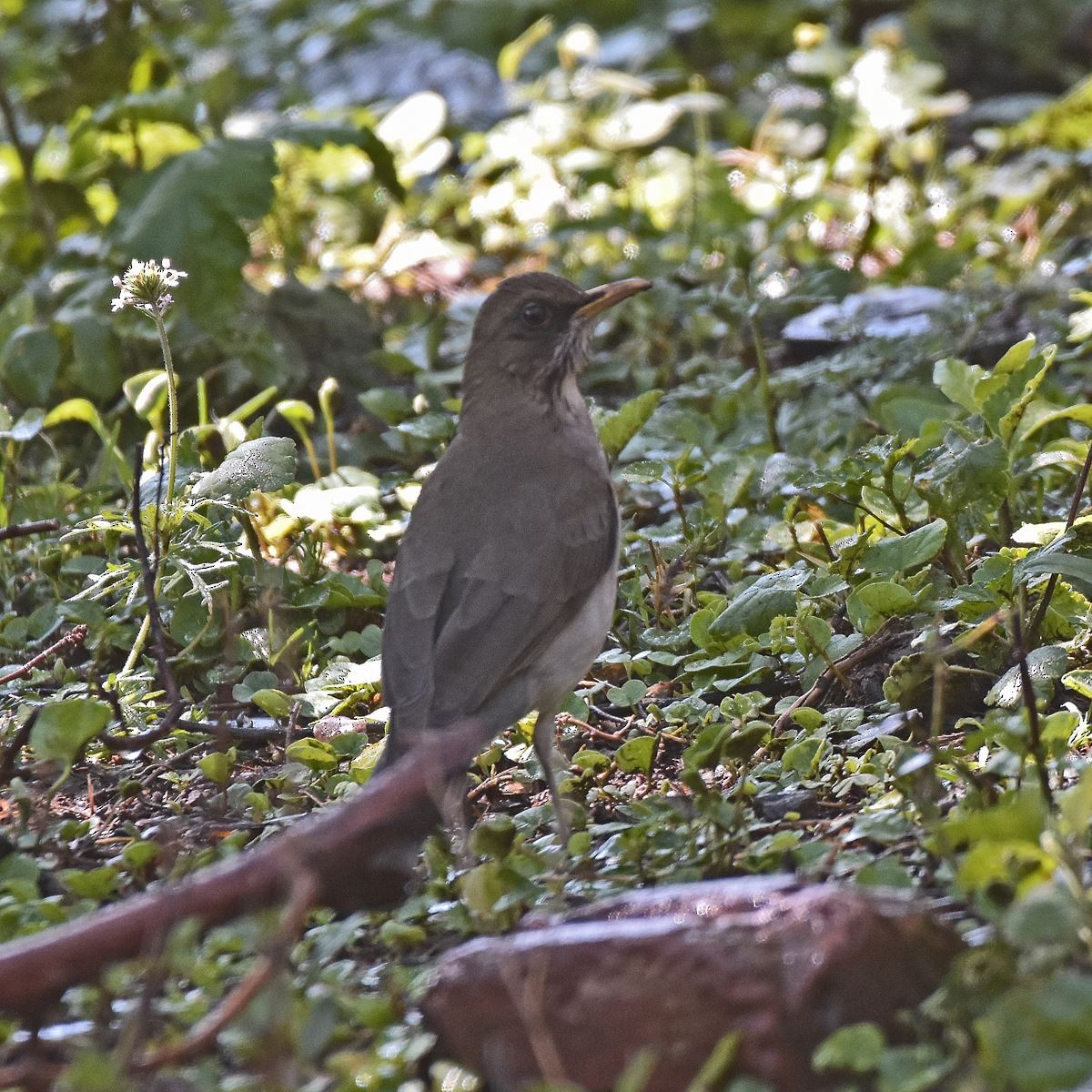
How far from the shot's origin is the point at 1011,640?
15.1ft

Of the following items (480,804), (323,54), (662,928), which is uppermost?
(323,54)

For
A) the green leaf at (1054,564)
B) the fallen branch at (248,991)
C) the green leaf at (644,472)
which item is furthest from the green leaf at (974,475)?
the fallen branch at (248,991)

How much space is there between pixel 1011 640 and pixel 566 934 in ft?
7.11

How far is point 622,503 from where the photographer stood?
6.37 meters

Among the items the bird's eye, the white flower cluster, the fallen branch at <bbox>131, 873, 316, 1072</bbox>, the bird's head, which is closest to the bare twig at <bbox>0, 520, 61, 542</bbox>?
the white flower cluster

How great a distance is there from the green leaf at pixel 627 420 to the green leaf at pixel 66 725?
2.10 metres

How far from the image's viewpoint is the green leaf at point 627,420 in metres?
5.42

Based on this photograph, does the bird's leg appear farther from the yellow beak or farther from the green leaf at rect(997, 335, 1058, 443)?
the green leaf at rect(997, 335, 1058, 443)

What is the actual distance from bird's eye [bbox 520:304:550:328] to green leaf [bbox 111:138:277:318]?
174 centimetres

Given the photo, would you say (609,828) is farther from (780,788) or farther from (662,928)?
(662,928)

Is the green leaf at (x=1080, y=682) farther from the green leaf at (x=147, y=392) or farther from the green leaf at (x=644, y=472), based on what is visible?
the green leaf at (x=147, y=392)

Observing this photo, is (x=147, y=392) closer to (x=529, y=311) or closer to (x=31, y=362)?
(x=31, y=362)

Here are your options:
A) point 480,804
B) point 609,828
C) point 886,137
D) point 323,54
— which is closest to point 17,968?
point 609,828

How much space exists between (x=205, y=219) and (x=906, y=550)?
3.31 meters
